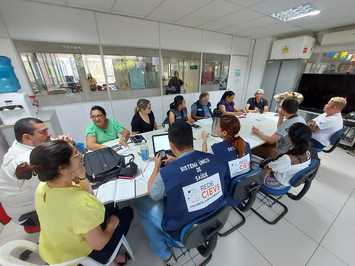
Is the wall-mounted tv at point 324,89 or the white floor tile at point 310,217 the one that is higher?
the wall-mounted tv at point 324,89

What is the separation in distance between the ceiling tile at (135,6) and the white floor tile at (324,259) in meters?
3.80

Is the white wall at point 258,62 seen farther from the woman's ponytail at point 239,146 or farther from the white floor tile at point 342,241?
the woman's ponytail at point 239,146

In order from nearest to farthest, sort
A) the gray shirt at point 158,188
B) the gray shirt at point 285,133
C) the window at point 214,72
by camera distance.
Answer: the gray shirt at point 158,188
the gray shirt at point 285,133
the window at point 214,72

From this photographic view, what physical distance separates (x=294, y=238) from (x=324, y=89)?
394cm

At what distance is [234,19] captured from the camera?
3156mm

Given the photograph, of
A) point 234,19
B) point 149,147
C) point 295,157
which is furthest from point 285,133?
point 234,19

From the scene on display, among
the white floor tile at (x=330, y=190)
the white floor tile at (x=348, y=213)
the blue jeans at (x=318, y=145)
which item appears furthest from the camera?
the blue jeans at (x=318, y=145)

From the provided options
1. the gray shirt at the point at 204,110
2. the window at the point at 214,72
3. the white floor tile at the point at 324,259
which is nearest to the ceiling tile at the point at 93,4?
the gray shirt at the point at 204,110

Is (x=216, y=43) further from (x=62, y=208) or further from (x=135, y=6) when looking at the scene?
(x=62, y=208)

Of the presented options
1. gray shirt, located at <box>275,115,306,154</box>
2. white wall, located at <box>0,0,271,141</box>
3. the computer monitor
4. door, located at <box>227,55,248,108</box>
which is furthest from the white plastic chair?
door, located at <box>227,55,248,108</box>

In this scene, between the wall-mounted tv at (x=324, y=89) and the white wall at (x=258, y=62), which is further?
the white wall at (x=258, y=62)

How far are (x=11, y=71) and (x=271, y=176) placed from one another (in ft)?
12.8

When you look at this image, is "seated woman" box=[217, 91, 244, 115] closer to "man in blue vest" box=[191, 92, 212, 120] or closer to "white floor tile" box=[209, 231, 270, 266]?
"man in blue vest" box=[191, 92, 212, 120]

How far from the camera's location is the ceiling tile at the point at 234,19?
2.83 meters
